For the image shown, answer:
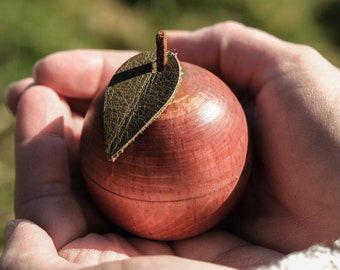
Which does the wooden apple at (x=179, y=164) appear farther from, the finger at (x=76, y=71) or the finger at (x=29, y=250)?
the finger at (x=76, y=71)

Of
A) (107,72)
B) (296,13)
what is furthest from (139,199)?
(296,13)

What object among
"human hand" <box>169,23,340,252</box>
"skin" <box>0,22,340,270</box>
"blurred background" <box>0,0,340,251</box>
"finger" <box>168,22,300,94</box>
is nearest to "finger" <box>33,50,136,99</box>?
"skin" <box>0,22,340,270</box>

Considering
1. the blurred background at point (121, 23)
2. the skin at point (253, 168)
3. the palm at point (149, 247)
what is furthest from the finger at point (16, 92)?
the blurred background at point (121, 23)

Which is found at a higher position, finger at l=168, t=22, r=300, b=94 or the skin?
finger at l=168, t=22, r=300, b=94

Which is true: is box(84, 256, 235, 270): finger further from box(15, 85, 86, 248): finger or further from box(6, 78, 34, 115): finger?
box(6, 78, 34, 115): finger

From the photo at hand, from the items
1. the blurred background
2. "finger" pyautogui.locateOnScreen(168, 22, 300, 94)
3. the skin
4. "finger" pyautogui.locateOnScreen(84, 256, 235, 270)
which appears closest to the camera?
"finger" pyautogui.locateOnScreen(84, 256, 235, 270)

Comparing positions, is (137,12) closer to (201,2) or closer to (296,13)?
(201,2)
